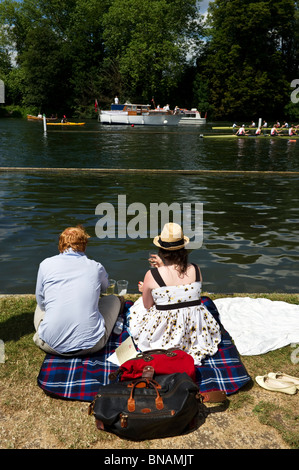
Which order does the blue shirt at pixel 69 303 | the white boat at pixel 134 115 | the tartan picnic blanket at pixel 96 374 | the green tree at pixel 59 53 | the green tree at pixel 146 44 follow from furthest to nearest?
the green tree at pixel 59 53 → the green tree at pixel 146 44 → the white boat at pixel 134 115 → the blue shirt at pixel 69 303 → the tartan picnic blanket at pixel 96 374

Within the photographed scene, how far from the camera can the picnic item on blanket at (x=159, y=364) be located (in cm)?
389

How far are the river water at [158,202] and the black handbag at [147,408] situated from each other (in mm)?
4024

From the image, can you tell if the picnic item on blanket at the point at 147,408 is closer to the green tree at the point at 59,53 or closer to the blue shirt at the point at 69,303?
the blue shirt at the point at 69,303

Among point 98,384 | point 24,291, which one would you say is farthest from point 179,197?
point 98,384

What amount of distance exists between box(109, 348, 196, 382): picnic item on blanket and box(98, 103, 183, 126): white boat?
53.2m

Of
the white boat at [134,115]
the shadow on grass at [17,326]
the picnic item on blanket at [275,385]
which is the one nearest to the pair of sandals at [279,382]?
the picnic item on blanket at [275,385]

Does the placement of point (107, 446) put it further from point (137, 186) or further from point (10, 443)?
point (137, 186)

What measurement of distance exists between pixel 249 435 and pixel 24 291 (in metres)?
5.03

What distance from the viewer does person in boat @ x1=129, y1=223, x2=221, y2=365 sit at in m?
4.56

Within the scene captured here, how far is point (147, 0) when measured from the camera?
63.1m

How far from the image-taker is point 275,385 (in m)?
4.21

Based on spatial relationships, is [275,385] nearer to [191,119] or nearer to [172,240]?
[172,240]

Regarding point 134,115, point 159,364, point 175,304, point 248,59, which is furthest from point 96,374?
point 248,59

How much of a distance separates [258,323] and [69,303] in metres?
2.78
